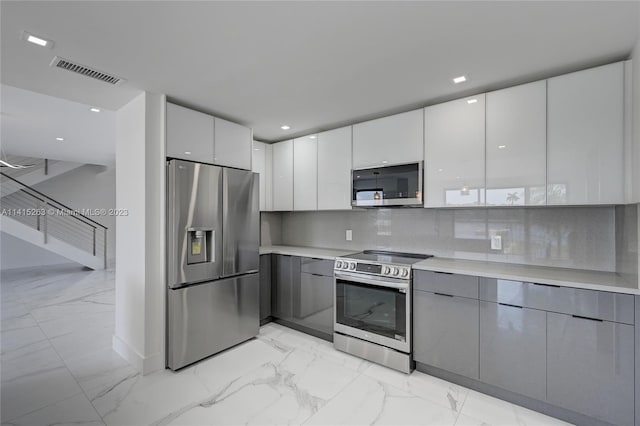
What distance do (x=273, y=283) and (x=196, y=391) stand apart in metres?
1.52

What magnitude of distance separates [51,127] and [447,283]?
18.0 feet

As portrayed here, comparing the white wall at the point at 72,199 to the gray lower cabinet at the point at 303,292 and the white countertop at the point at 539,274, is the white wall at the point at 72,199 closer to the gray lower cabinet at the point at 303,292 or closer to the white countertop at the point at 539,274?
the gray lower cabinet at the point at 303,292

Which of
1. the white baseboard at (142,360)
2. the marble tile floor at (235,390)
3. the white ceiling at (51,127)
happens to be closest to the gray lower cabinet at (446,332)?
the marble tile floor at (235,390)

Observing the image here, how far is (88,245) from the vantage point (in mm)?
8289

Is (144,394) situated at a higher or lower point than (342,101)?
lower

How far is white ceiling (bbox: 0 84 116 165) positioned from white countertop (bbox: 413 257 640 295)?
417cm

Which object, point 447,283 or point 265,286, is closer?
point 447,283

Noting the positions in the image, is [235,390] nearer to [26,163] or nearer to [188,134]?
[188,134]

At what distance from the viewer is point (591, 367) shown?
191 centimetres

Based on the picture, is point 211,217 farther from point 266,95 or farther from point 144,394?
point 144,394

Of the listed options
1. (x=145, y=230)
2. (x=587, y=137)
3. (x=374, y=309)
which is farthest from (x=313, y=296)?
(x=587, y=137)

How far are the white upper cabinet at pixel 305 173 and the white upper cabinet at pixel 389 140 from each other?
1.92ft

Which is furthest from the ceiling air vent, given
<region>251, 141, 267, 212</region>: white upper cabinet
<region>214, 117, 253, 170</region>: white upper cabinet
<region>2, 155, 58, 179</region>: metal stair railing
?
<region>2, 155, 58, 179</region>: metal stair railing

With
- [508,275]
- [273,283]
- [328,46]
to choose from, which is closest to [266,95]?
[328,46]
